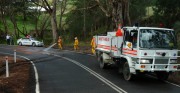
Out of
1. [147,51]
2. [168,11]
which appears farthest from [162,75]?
[168,11]

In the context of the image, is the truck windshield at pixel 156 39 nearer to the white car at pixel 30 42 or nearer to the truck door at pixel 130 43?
the truck door at pixel 130 43

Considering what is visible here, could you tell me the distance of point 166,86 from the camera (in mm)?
15383

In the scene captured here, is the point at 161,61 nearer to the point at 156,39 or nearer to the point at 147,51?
the point at 147,51

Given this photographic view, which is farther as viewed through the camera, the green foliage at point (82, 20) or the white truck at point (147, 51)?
the green foliage at point (82, 20)

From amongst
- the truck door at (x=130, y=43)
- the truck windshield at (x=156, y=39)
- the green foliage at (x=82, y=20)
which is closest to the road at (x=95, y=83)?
the truck door at (x=130, y=43)

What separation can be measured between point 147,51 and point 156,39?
91 cm

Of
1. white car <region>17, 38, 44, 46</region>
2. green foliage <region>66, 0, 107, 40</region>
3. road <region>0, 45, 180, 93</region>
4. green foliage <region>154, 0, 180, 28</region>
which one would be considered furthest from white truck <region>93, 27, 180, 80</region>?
green foliage <region>66, 0, 107, 40</region>

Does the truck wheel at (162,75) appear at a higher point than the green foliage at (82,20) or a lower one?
lower

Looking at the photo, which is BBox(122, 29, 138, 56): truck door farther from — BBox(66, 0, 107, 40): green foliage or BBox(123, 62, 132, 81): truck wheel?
BBox(66, 0, 107, 40): green foliage

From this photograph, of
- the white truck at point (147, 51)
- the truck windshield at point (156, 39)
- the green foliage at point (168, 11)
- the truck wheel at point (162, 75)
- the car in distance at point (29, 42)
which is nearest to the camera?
the white truck at point (147, 51)

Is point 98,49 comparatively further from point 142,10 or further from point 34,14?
point 34,14

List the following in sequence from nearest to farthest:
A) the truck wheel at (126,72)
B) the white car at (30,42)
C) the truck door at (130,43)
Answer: the truck door at (130,43) → the truck wheel at (126,72) → the white car at (30,42)

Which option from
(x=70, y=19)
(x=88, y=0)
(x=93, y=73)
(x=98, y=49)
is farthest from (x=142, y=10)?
(x=93, y=73)

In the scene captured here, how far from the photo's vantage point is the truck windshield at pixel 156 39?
1612 centimetres
